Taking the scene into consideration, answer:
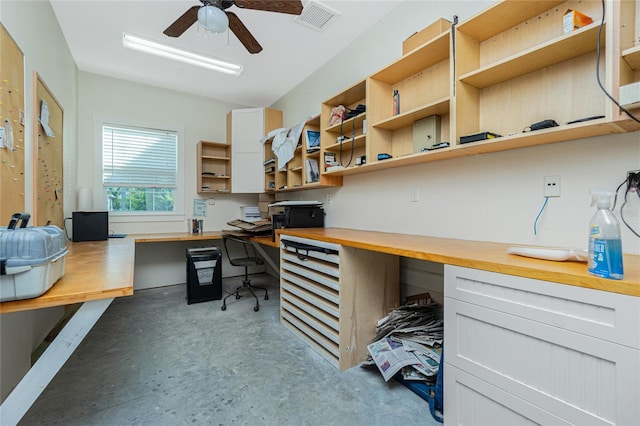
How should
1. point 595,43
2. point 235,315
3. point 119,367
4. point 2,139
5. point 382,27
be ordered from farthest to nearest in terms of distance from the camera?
point 235,315
point 382,27
point 119,367
point 2,139
point 595,43

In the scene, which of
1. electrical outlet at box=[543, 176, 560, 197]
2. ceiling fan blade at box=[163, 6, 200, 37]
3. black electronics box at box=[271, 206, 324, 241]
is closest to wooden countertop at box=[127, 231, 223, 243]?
black electronics box at box=[271, 206, 324, 241]

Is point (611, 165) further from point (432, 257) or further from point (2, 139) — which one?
point (2, 139)

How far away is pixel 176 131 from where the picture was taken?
4.37m

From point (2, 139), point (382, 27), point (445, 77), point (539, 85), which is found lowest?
point (2, 139)

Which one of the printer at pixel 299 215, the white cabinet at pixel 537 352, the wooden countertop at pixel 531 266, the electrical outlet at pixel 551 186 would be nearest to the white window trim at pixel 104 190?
the printer at pixel 299 215

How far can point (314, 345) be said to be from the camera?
228cm

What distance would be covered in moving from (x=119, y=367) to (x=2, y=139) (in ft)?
5.34

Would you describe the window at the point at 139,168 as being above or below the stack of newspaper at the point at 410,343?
above

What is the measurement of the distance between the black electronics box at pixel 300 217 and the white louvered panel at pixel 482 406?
2.02 metres

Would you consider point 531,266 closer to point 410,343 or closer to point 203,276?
point 410,343

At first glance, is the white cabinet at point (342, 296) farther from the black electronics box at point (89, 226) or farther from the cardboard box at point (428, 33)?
the black electronics box at point (89, 226)

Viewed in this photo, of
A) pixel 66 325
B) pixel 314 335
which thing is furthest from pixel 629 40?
pixel 66 325

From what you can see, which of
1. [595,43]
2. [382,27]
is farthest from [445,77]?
[382,27]

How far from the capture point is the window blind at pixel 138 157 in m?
3.96
